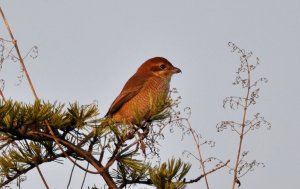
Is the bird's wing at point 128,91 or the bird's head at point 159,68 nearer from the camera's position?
the bird's wing at point 128,91

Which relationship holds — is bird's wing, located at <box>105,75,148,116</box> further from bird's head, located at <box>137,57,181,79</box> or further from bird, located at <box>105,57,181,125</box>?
bird's head, located at <box>137,57,181,79</box>

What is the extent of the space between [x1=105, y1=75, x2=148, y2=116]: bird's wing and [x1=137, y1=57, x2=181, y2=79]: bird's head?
0.21 m

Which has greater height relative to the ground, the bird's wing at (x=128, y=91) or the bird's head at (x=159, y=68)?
the bird's head at (x=159, y=68)

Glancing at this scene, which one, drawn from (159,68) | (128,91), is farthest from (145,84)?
(159,68)

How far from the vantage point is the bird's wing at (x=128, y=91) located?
5633 millimetres

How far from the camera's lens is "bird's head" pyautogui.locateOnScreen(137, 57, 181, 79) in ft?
21.8

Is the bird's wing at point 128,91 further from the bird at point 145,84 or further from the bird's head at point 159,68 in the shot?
the bird's head at point 159,68

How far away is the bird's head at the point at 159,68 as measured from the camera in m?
6.63

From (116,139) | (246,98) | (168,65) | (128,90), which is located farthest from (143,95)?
(116,139)

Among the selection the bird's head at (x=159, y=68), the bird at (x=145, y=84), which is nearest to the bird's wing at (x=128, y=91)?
the bird at (x=145, y=84)

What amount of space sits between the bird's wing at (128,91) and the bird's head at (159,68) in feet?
0.69

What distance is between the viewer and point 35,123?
7.98 ft

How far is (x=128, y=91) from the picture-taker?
6.06 meters

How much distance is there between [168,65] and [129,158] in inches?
168
